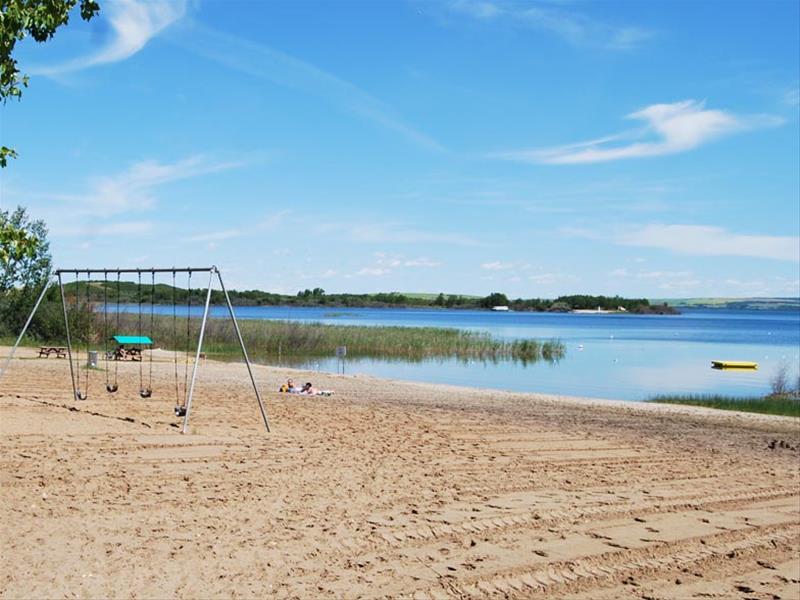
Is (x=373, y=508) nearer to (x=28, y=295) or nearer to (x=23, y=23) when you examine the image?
(x=23, y=23)

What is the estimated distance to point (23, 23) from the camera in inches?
301

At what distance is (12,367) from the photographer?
2058 centimetres

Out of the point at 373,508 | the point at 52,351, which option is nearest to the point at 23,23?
the point at 373,508

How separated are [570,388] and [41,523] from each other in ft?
81.3

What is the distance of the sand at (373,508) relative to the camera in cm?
605

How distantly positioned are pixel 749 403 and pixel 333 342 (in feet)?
72.9

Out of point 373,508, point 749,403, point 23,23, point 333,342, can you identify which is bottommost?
point 749,403

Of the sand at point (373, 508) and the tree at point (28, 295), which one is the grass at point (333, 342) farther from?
the sand at point (373, 508)

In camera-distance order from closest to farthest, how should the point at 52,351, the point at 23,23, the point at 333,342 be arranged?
the point at 23,23, the point at 52,351, the point at 333,342

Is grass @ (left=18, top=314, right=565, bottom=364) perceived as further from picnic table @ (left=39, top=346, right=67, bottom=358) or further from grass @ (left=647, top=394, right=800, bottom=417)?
grass @ (left=647, top=394, right=800, bottom=417)

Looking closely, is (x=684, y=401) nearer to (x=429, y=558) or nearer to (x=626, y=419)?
(x=626, y=419)

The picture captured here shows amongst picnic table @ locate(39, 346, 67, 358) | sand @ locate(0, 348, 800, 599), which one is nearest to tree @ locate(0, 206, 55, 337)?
picnic table @ locate(39, 346, 67, 358)

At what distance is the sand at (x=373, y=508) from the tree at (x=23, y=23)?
3516 mm

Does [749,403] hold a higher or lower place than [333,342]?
lower
